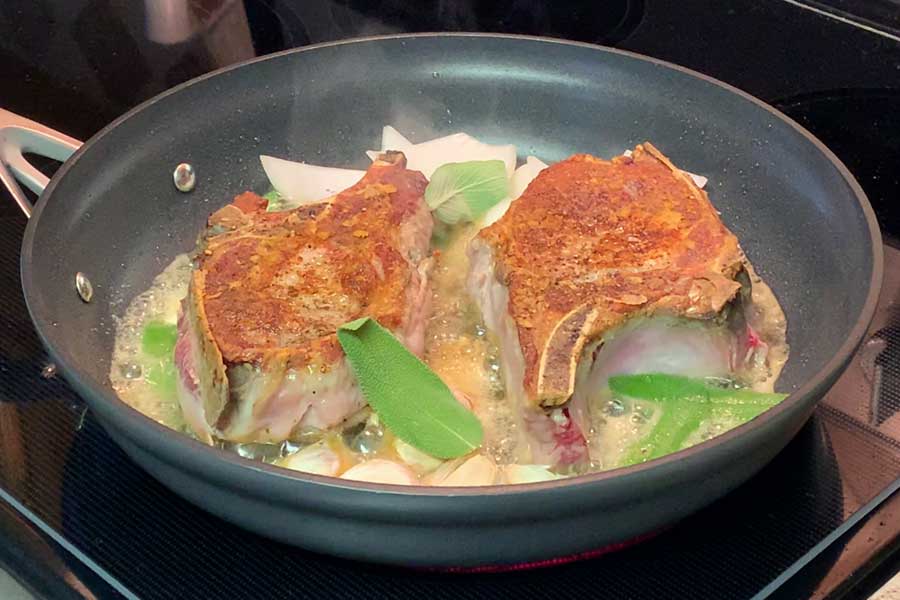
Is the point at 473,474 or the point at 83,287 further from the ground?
the point at 83,287

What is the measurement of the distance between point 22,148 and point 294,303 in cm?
45

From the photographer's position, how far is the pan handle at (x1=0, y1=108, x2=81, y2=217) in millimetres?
1072

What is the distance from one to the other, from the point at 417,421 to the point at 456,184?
0.43 m

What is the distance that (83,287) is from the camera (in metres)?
1.07

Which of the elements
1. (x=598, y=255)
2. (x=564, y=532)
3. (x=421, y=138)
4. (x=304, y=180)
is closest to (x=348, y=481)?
(x=564, y=532)

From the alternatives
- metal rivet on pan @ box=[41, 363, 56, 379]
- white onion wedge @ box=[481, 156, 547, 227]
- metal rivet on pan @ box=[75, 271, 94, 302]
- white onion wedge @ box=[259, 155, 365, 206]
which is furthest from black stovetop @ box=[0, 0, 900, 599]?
white onion wedge @ box=[481, 156, 547, 227]

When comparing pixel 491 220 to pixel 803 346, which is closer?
pixel 803 346

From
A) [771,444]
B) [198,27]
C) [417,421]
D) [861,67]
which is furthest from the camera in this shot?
[198,27]

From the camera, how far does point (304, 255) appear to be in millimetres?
1029

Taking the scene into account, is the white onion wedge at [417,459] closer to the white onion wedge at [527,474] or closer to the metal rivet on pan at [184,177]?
the white onion wedge at [527,474]

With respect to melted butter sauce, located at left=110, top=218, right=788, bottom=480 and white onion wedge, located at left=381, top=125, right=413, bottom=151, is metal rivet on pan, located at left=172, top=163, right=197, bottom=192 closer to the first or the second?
melted butter sauce, located at left=110, top=218, right=788, bottom=480

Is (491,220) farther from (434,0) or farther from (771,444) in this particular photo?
(434,0)

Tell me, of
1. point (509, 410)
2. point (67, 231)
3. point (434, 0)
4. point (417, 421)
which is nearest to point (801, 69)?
point (434, 0)

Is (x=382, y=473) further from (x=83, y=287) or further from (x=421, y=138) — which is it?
(x=421, y=138)
